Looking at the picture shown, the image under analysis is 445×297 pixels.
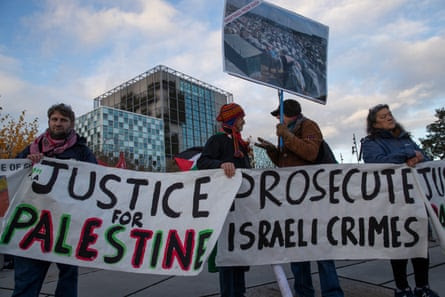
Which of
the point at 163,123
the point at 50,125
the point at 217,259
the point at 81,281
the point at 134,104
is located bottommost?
the point at 81,281

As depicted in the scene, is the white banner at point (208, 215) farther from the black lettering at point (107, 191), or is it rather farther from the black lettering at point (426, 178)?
the black lettering at point (426, 178)

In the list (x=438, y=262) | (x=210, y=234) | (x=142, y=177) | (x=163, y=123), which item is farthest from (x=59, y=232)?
(x=163, y=123)

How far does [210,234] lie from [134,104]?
69666 millimetres

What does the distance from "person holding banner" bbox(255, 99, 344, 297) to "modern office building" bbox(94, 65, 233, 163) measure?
6409 cm

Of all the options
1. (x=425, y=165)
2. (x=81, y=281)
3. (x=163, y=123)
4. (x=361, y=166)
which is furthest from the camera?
(x=163, y=123)

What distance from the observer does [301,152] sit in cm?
258

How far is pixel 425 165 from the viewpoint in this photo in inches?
119

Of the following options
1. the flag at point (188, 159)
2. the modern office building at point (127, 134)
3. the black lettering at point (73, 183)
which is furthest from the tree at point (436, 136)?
the modern office building at point (127, 134)

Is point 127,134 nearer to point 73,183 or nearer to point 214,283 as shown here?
point 214,283

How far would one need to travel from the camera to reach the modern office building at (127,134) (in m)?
61.5

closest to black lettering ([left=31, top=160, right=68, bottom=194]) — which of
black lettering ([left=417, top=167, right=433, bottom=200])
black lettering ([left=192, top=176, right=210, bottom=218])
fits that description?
black lettering ([left=192, top=176, right=210, bottom=218])

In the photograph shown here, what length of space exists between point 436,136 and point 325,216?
3385 cm

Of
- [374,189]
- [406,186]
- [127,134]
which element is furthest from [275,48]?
[127,134]

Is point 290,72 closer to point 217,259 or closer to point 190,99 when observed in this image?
point 217,259
